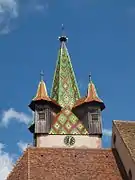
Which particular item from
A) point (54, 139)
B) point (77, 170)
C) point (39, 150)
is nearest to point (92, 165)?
point (77, 170)

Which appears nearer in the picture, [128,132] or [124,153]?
[124,153]

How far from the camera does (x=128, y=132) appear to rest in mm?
29422

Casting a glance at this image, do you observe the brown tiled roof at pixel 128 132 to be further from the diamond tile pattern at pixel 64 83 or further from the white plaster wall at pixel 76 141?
the diamond tile pattern at pixel 64 83

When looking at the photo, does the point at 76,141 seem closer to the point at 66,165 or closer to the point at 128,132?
the point at 128,132

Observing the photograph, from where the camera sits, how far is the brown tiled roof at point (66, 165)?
27047 mm

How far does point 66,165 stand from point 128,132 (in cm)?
401

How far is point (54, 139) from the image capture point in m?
41.6

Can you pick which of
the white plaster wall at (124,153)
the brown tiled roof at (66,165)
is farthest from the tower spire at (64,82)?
the brown tiled roof at (66,165)

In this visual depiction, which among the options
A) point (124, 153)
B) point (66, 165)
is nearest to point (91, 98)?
point (124, 153)

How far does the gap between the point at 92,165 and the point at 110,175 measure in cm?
117

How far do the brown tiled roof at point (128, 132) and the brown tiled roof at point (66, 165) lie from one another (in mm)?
1498

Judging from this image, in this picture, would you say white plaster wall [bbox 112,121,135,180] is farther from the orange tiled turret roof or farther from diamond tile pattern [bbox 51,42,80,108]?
diamond tile pattern [bbox 51,42,80,108]

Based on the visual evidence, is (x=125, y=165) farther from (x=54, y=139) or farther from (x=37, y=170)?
(x=54, y=139)

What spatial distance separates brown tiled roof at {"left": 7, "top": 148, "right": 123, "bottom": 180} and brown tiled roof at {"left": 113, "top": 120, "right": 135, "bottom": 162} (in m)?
1.50
